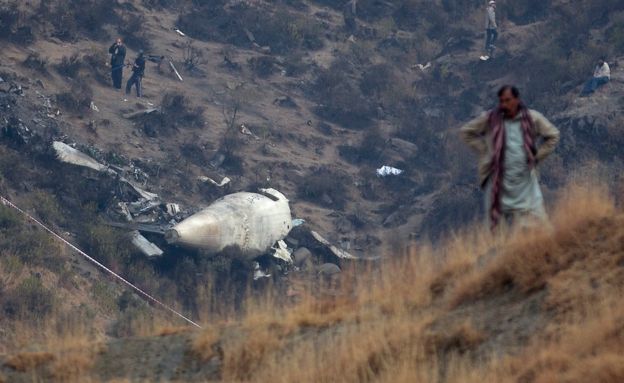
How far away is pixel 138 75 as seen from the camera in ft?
105

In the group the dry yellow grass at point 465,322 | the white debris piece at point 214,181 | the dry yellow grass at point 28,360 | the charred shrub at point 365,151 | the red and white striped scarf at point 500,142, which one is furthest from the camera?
the charred shrub at point 365,151

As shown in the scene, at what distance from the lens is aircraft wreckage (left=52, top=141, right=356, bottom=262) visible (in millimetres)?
23453

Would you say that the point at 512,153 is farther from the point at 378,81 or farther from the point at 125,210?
the point at 378,81

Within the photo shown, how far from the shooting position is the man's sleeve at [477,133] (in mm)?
7699

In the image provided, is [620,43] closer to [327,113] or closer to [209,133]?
[327,113]

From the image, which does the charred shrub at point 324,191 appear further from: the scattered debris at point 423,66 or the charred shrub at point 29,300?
the charred shrub at point 29,300

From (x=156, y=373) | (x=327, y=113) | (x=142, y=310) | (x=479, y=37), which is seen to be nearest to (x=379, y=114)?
(x=327, y=113)

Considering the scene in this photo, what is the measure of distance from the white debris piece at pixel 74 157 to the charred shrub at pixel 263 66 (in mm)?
11757

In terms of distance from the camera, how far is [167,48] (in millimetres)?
37125

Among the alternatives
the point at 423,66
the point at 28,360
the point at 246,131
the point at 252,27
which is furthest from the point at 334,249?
the point at 28,360

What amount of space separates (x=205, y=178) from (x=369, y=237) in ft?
16.3

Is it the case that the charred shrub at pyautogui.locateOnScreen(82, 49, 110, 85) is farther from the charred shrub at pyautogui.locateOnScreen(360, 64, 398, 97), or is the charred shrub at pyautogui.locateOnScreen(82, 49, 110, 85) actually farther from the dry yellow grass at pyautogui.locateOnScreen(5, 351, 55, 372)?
the dry yellow grass at pyautogui.locateOnScreen(5, 351, 55, 372)

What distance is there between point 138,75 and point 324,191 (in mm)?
7365

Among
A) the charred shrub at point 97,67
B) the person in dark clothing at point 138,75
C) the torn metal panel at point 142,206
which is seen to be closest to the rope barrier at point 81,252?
the torn metal panel at point 142,206
